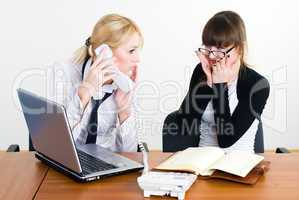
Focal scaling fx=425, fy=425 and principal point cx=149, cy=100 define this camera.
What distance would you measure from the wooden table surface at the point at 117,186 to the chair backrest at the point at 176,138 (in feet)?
1.85

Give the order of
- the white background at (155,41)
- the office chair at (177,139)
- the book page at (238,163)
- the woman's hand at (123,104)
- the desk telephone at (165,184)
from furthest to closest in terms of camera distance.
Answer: the white background at (155,41) < the woman's hand at (123,104) < the office chair at (177,139) < the book page at (238,163) < the desk telephone at (165,184)

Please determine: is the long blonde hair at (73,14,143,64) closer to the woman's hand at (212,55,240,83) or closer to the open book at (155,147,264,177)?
the woman's hand at (212,55,240,83)

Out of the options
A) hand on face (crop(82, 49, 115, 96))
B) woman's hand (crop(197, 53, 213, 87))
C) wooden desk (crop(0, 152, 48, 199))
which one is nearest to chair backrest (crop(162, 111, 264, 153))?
woman's hand (crop(197, 53, 213, 87))

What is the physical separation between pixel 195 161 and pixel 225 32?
101cm

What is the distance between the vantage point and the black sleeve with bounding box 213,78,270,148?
2.15m

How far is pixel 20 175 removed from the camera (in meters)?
1.43

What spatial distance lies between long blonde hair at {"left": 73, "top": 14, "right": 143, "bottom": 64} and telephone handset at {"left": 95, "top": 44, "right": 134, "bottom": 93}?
25 millimetres

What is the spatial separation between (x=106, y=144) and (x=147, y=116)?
21.6 inches

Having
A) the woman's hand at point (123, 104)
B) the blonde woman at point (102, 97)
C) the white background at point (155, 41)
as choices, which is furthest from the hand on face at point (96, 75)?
the white background at point (155, 41)

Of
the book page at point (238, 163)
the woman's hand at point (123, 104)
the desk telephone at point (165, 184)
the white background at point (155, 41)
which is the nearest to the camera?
the desk telephone at point (165, 184)

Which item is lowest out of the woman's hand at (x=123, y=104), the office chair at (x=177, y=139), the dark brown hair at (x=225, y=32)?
the office chair at (x=177, y=139)

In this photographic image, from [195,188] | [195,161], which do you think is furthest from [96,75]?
[195,188]

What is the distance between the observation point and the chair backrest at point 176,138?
6.82 ft

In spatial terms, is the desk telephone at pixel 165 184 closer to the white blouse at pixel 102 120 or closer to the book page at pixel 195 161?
the book page at pixel 195 161
